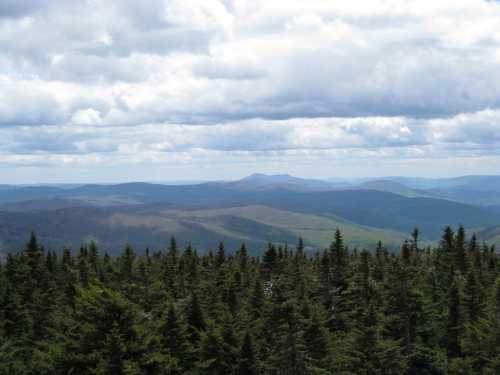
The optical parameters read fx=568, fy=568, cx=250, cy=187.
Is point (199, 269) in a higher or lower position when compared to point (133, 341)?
lower

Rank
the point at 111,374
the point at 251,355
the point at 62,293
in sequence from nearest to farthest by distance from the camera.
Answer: the point at 111,374 < the point at 251,355 < the point at 62,293

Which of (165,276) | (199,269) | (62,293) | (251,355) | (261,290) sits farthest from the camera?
(199,269)

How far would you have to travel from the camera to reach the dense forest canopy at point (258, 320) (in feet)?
88.4

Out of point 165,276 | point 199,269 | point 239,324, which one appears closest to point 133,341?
point 239,324

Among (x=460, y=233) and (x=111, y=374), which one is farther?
(x=460, y=233)

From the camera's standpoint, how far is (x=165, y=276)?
272ft

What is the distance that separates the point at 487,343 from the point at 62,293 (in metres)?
51.4

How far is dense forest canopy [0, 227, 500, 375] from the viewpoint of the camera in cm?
2694

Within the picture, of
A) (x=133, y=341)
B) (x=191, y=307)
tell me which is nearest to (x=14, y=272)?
(x=191, y=307)

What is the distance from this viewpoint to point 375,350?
47906mm

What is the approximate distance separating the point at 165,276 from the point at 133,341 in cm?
5676

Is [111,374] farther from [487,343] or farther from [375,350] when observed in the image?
[487,343]

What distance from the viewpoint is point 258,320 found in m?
50.3

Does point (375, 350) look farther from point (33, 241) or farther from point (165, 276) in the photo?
point (33, 241)
